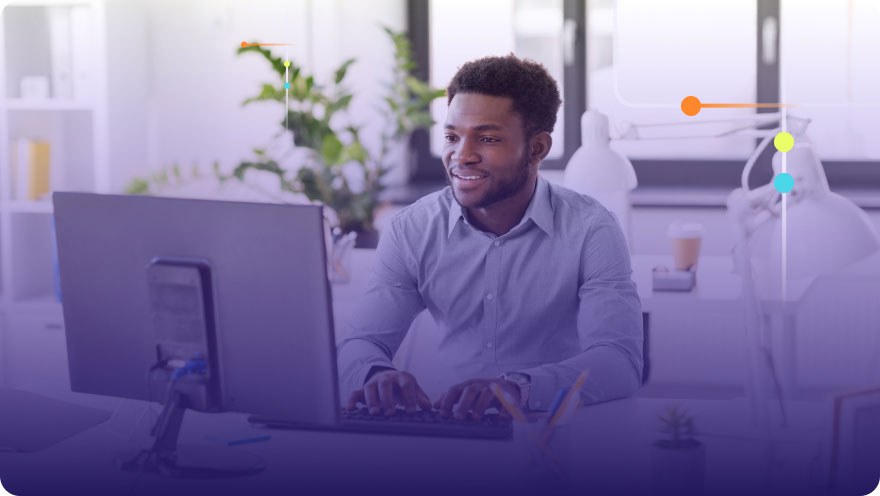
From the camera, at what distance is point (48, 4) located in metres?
2.98

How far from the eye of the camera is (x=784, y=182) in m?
1.66

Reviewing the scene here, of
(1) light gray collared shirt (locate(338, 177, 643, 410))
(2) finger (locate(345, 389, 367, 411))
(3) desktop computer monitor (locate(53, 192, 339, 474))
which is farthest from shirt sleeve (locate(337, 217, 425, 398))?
(3) desktop computer monitor (locate(53, 192, 339, 474))

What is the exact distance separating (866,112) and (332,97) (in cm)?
142

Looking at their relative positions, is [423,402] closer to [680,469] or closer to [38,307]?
[680,469]

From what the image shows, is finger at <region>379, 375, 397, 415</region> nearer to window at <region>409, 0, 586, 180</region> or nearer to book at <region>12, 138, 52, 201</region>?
window at <region>409, 0, 586, 180</region>

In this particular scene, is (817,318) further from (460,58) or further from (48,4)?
(48,4)

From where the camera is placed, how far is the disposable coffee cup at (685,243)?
241 cm

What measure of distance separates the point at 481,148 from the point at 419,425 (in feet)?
2.10

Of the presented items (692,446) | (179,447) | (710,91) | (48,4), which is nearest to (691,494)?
(692,446)

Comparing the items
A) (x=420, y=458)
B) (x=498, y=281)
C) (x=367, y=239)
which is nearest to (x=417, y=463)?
(x=420, y=458)

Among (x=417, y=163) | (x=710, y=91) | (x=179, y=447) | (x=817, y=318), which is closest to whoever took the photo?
(x=179, y=447)

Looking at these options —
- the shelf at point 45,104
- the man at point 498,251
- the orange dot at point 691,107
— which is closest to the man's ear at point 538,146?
the man at point 498,251

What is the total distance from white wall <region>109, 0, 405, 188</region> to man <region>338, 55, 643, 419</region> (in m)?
1.35

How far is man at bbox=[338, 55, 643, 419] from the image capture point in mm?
1835
